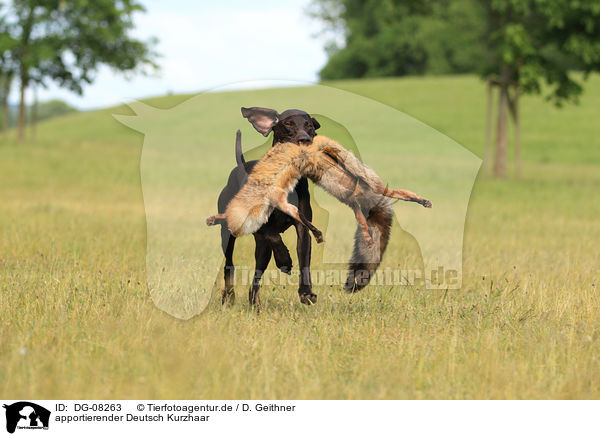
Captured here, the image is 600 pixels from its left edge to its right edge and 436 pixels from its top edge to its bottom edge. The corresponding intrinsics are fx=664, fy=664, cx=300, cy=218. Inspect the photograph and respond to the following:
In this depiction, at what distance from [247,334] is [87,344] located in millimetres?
1210

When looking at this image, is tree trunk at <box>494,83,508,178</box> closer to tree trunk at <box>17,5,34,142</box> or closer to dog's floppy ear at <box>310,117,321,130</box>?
dog's floppy ear at <box>310,117,321,130</box>

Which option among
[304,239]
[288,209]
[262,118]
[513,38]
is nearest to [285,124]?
[262,118]

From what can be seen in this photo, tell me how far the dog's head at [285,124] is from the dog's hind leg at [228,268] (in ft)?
2.94

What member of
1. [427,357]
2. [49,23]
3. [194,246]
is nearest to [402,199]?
[427,357]

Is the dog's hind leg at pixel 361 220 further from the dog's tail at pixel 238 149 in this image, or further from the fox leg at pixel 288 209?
the dog's tail at pixel 238 149

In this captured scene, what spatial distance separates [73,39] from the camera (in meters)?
34.9

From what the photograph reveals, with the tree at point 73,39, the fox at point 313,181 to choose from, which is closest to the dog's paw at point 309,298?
the fox at point 313,181

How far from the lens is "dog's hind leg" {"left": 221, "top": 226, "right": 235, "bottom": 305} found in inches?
214

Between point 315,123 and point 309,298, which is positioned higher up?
point 315,123

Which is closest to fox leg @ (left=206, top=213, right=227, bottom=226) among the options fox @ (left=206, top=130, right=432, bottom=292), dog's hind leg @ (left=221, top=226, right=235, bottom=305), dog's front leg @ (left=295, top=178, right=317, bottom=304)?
fox @ (left=206, top=130, right=432, bottom=292)

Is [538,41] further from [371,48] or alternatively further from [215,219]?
[371,48]

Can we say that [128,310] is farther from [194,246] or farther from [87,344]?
[194,246]

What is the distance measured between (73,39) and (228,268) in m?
32.7
